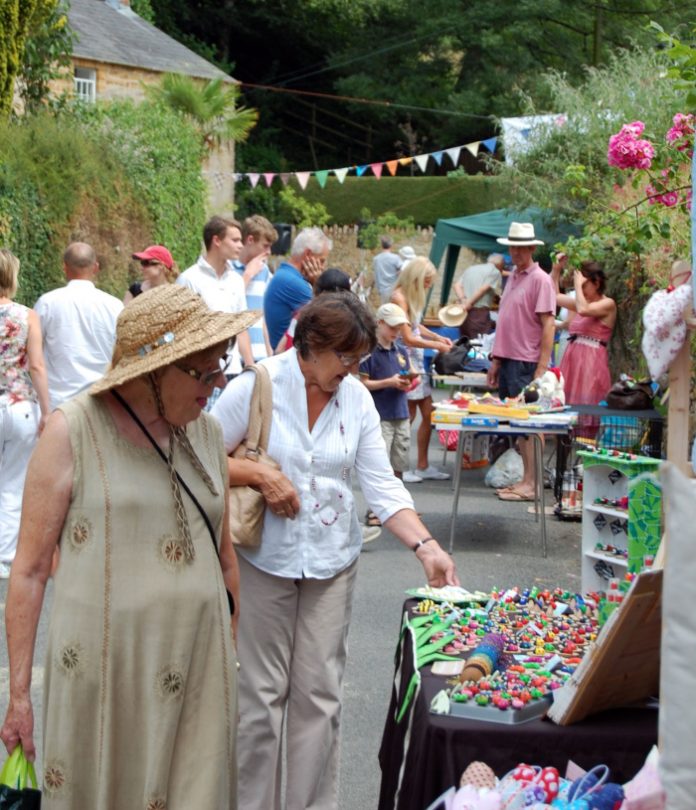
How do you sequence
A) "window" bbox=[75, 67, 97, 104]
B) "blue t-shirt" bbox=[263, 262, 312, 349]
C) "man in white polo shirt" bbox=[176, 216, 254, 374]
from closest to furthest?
"blue t-shirt" bbox=[263, 262, 312, 349]
"man in white polo shirt" bbox=[176, 216, 254, 374]
"window" bbox=[75, 67, 97, 104]

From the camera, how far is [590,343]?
34.6 ft

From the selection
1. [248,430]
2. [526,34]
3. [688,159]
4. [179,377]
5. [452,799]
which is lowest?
[452,799]

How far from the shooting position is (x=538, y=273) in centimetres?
1048

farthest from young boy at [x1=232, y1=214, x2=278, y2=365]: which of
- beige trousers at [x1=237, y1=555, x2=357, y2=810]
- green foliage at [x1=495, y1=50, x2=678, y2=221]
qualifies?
green foliage at [x1=495, y1=50, x2=678, y2=221]

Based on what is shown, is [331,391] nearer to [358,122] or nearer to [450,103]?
[450,103]

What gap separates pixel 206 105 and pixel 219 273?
2058 centimetres

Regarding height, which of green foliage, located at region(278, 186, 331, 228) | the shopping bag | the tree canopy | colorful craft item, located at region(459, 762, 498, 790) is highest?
the tree canopy

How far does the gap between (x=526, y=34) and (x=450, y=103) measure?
3642mm

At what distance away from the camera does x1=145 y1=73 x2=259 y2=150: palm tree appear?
92.5ft

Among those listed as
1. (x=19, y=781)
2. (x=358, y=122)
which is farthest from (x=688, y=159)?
(x=358, y=122)

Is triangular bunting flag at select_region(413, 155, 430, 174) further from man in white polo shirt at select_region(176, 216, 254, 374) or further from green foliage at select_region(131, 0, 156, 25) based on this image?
man in white polo shirt at select_region(176, 216, 254, 374)

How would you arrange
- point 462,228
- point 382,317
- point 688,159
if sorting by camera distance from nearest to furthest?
point 688,159 → point 382,317 → point 462,228

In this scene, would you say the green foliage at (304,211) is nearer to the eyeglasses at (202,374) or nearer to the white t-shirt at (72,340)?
the white t-shirt at (72,340)

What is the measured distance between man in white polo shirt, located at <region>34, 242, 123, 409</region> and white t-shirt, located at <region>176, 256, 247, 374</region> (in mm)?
958
